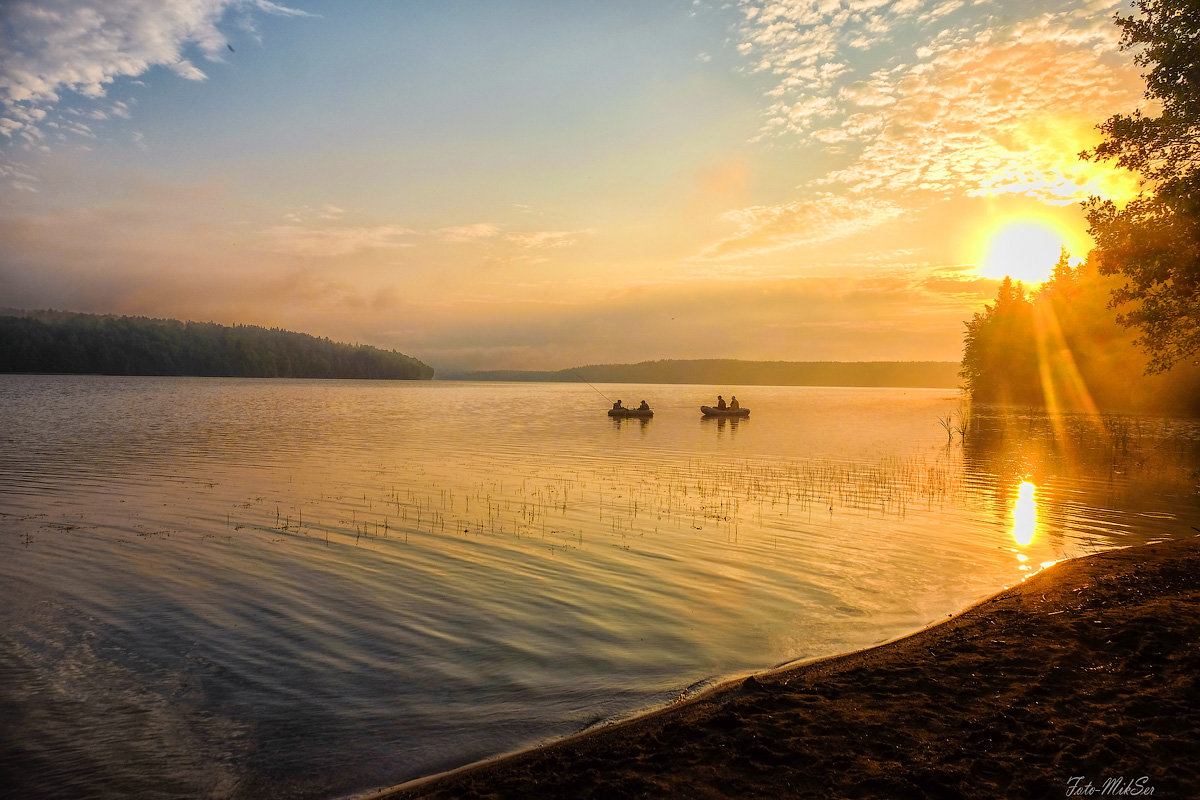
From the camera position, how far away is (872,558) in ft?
50.8

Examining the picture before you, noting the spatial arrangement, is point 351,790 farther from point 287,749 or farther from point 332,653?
point 332,653

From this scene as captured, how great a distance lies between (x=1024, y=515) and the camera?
21000 mm

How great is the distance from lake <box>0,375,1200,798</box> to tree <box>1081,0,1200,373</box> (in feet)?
24.3

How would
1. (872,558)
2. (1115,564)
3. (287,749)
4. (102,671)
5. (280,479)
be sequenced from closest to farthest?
(287,749) < (102,671) < (1115,564) < (872,558) < (280,479)

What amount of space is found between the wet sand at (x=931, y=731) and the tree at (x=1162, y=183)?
18.3m

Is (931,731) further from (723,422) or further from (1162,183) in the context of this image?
(723,422)

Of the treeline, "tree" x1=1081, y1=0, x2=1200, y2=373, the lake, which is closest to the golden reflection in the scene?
the lake

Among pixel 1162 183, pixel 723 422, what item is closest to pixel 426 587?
pixel 1162 183

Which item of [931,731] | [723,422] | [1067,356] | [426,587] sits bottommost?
[426,587]

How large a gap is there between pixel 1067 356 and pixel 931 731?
99.5 m

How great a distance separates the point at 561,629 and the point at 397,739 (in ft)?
12.3

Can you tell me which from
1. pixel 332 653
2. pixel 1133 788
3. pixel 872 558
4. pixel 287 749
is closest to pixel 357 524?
pixel 332 653

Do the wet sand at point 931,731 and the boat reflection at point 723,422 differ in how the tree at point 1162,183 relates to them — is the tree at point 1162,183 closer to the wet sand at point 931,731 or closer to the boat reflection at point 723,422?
the wet sand at point 931,731

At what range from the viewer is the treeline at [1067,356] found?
7256 cm
